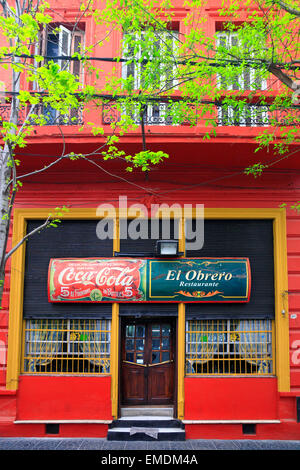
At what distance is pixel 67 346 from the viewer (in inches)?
337

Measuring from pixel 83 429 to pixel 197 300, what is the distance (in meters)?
3.75

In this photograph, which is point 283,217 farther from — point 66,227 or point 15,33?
point 15,33

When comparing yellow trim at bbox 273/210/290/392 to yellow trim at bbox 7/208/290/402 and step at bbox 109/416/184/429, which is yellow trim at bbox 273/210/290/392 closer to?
yellow trim at bbox 7/208/290/402

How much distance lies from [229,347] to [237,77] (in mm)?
6178

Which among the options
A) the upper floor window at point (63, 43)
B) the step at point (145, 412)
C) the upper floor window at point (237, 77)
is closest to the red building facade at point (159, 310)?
the step at point (145, 412)

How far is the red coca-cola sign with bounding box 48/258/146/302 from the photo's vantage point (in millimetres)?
8570

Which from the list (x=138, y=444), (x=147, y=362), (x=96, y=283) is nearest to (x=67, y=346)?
(x=96, y=283)

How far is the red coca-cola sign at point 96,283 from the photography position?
857cm

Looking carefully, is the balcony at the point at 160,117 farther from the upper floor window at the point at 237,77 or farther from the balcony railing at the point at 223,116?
the upper floor window at the point at 237,77

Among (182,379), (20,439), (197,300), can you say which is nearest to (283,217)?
(197,300)

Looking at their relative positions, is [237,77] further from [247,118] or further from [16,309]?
[16,309]

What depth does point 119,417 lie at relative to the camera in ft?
27.5

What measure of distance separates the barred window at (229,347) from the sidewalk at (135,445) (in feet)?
4.57

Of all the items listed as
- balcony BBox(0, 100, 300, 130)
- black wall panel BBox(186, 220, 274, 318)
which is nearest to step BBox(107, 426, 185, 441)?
black wall panel BBox(186, 220, 274, 318)
